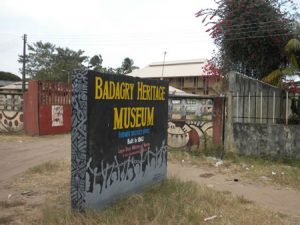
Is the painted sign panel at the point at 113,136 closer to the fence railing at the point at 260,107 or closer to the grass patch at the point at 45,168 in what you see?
the grass patch at the point at 45,168

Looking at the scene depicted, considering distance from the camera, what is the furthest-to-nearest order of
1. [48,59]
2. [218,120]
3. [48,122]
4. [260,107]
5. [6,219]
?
[48,59]
[48,122]
[260,107]
[218,120]
[6,219]

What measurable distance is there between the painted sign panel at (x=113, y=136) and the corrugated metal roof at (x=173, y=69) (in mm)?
42187

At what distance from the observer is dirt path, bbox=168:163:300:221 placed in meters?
6.38

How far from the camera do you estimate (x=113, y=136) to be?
219 inches

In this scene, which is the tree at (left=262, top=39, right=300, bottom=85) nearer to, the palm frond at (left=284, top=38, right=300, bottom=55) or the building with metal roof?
the palm frond at (left=284, top=38, right=300, bottom=55)

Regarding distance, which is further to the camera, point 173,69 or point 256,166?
point 173,69

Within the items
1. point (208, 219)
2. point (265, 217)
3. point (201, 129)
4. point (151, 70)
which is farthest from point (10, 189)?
point (151, 70)

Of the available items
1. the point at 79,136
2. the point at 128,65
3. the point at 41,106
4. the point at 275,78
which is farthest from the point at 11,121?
the point at 128,65

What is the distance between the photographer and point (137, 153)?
6.24 meters

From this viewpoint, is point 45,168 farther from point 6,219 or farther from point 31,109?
point 31,109

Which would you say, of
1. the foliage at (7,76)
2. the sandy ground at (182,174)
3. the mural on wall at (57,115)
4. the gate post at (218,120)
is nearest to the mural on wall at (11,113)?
the mural on wall at (57,115)

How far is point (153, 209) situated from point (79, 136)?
1.38 m

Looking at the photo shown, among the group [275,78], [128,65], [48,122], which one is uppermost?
[128,65]

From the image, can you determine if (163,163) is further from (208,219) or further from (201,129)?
(201,129)
